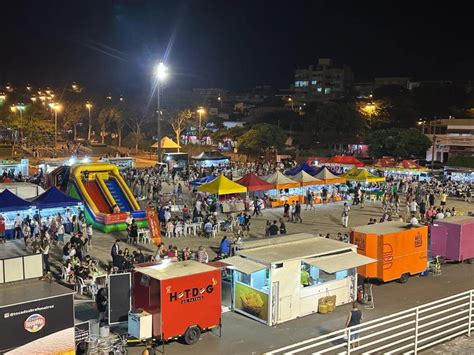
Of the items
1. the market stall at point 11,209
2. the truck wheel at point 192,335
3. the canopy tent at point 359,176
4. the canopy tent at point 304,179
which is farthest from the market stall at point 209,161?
the truck wheel at point 192,335

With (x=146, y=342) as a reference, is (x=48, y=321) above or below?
above

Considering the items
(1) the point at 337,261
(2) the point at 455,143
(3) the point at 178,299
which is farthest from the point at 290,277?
(2) the point at 455,143

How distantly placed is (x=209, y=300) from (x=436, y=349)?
4.90 m

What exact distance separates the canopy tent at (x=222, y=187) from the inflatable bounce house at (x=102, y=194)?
395 cm

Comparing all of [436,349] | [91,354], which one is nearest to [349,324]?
[436,349]

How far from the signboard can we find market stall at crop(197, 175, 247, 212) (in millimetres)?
15080

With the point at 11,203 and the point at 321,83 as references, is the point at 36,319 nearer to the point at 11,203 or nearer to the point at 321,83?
the point at 11,203

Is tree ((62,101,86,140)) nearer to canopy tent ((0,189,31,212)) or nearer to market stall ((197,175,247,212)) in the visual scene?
market stall ((197,175,247,212))

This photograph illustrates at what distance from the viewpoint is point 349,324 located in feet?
38.5

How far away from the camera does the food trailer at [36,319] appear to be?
30.5 feet

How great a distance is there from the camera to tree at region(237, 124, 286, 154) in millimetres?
58219

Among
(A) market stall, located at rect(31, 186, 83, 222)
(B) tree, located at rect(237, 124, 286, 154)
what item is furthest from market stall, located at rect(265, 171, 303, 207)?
(B) tree, located at rect(237, 124, 286, 154)

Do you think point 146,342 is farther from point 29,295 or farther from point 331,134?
point 331,134

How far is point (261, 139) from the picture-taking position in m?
58.1
